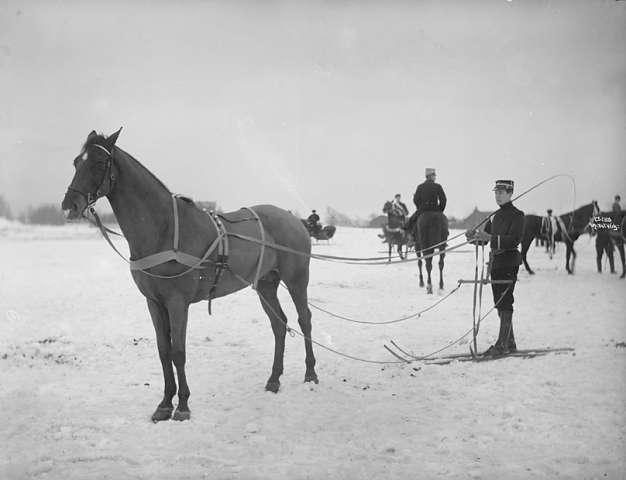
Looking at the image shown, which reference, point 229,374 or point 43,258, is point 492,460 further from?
point 43,258

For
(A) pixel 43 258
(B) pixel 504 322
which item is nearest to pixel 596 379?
(B) pixel 504 322

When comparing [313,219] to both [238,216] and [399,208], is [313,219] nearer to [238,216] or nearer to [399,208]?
[399,208]

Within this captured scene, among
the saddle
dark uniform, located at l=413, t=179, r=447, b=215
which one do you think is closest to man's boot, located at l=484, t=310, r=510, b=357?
the saddle

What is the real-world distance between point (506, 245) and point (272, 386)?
340 cm

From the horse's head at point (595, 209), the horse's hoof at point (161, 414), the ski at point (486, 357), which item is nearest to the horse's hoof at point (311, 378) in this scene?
the ski at point (486, 357)

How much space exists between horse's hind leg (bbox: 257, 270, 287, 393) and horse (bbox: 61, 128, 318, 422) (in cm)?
3

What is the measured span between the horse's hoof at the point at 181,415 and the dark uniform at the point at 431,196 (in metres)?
8.21

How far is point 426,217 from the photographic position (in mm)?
11234

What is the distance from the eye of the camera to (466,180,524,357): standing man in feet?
19.9

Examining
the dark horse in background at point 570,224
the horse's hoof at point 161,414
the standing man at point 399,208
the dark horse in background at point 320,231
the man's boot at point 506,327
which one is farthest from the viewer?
the dark horse in background at point 320,231

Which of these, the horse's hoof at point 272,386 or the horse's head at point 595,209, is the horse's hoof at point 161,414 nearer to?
the horse's hoof at point 272,386

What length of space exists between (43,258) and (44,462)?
17621 millimetres

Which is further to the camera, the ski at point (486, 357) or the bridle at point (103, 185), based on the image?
the ski at point (486, 357)

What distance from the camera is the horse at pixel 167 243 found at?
402 cm
